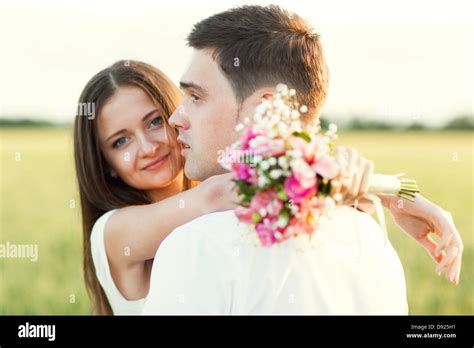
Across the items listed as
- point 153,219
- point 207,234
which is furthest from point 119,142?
point 207,234

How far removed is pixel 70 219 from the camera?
16172 millimetres

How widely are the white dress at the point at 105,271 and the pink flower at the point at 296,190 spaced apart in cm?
214

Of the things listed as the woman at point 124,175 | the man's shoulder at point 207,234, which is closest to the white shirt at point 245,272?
the man's shoulder at point 207,234

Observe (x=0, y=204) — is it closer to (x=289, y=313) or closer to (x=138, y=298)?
(x=138, y=298)

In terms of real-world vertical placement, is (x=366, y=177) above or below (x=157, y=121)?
below

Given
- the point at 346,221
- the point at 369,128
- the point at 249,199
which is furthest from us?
the point at 369,128

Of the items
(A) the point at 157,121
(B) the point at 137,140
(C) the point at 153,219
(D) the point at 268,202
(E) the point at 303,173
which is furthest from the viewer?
(A) the point at 157,121

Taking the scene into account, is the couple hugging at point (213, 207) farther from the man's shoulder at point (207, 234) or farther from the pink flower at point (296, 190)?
the pink flower at point (296, 190)

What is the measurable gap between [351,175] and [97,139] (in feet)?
8.37

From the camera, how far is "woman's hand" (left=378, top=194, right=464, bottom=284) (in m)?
3.74

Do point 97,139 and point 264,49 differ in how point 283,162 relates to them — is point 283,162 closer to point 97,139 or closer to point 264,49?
point 264,49
